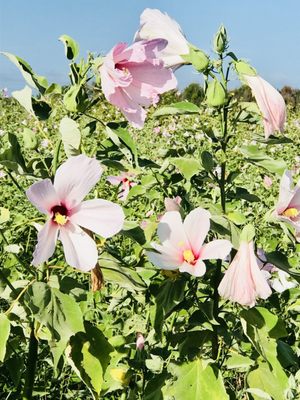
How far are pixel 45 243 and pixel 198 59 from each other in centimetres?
48

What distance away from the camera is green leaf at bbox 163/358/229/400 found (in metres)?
1.44

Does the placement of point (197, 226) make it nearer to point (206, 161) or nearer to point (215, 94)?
point (206, 161)

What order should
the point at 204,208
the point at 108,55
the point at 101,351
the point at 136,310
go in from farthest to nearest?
the point at 136,310 < the point at 204,208 < the point at 101,351 < the point at 108,55

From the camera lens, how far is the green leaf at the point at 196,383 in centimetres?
144

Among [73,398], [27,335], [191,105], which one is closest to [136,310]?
[73,398]

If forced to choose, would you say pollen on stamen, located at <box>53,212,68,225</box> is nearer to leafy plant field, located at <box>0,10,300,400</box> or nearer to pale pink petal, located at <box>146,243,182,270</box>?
leafy plant field, located at <box>0,10,300,400</box>

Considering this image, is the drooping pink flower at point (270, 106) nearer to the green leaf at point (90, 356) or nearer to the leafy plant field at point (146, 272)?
the leafy plant field at point (146, 272)

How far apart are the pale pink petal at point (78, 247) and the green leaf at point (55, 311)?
0.11 meters

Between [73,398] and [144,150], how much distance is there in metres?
5.76

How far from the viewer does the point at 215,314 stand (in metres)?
1.55

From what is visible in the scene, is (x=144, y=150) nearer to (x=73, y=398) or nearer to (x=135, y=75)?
(x=73, y=398)

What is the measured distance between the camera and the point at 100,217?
1198 mm

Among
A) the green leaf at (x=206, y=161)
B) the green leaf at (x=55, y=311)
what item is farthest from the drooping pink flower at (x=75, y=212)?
the green leaf at (x=206, y=161)

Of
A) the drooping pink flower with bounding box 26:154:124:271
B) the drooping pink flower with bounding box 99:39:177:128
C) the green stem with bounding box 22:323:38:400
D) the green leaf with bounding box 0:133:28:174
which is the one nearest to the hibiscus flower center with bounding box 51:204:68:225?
the drooping pink flower with bounding box 26:154:124:271
